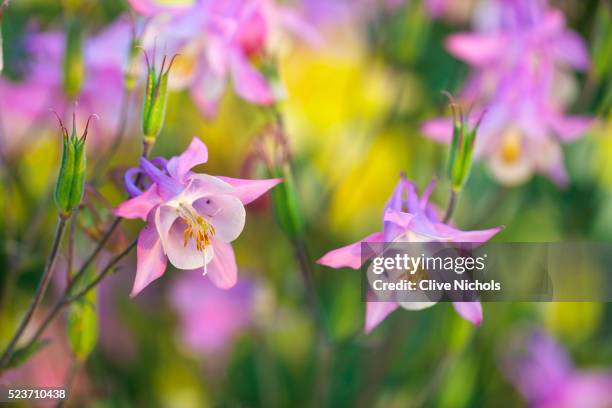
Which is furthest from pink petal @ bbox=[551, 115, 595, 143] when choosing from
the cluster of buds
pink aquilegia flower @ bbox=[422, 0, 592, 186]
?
the cluster of buds

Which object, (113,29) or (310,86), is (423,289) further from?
(310,86)

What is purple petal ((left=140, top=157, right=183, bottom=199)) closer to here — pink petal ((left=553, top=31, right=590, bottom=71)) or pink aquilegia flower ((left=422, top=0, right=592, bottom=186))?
pink aquilegia flower ((left=422, top=0, right=592, bottom=186))

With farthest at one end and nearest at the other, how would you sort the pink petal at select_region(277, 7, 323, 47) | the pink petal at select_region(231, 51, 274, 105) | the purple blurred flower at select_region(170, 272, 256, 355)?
the purple blurred flower at select_region(170, 272, 256, 355) → the pink petal at select_region(277, 7, 323, 47) → the pink petal at select_region(231, 51, 274, 105)

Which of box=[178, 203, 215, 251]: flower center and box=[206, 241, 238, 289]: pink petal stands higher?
box=[178, 203, 215, 251]: flower center

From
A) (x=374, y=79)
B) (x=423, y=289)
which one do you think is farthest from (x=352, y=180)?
(x=423, y=289)

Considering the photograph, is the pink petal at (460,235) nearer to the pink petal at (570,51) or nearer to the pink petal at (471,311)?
the pink petal at (471,311)

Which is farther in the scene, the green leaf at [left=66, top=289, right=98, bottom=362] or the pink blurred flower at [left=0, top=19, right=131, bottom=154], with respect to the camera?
the pink blurred flower at [left=0, top=19, right=131, bottom=154]
